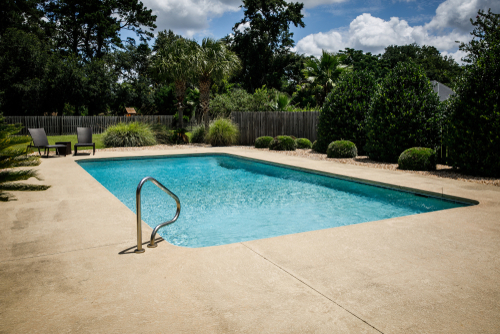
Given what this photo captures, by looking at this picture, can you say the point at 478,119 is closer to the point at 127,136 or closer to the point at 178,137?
the point at 178,137

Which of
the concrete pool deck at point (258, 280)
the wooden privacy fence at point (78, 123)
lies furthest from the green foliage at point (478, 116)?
the wooden privacy fence at point (78, 123)

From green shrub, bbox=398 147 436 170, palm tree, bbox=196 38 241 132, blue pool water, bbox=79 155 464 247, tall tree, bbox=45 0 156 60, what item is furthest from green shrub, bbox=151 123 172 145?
tall tree, bbox=45 0 156 60

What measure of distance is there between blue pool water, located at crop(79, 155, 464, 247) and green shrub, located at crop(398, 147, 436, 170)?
88.4 inches

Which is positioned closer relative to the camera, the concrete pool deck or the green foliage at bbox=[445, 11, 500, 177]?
the concrete pool deck

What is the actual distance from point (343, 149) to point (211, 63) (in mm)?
10570

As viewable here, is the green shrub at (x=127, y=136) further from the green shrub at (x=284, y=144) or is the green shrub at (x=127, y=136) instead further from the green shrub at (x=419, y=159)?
the green shrub at (x=419, y=159)

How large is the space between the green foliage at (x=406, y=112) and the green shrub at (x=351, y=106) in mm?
1923

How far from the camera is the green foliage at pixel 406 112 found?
34.8 feet

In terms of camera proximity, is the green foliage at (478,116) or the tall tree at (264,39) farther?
the tall tree at (264,39)

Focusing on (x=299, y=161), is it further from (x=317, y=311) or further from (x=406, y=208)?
(x=317, y=311)

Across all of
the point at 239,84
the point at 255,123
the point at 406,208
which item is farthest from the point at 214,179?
the point at 239,84

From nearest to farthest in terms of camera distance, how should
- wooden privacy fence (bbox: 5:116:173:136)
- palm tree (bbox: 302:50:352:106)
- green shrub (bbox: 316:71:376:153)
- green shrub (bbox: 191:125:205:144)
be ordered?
1. green shrub (bbox: 316:71:376:153)
2. green shrub (bbox: 191:125:205:144)
3. palm tree (bbox: 302:50:352:106)
4. wooden privacy fence (bbox: 5:116:173:136)

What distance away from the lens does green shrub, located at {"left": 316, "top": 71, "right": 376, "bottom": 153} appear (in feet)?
43.4

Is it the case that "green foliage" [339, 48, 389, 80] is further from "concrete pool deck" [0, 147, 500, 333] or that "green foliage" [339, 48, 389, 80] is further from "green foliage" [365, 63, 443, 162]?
"concrete pool deck" [0, 147, 500, 333]
